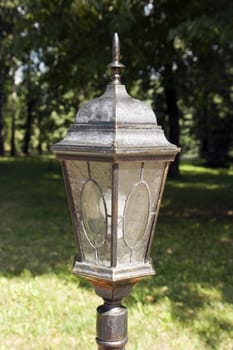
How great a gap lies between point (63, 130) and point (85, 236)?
3551cm

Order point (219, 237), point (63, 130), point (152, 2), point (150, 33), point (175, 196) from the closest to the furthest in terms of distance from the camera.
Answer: point (219, 237), point (152, 2), point (150, 33), point (175, 196), point (63, 130)

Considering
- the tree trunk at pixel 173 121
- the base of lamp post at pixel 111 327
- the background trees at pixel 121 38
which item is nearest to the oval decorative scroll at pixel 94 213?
the base of lamp post at pixel 111 327

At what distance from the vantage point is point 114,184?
1.96 metres

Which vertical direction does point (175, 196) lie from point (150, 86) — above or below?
below

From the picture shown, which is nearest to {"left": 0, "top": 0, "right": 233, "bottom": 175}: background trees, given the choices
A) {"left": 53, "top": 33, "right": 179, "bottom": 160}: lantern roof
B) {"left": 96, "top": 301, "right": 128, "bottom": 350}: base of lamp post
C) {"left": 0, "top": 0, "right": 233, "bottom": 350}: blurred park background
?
{"left": 0, "top": 0, "right": 233, "bottom": 350}: blurred park background

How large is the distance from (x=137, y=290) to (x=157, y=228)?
11.0ft

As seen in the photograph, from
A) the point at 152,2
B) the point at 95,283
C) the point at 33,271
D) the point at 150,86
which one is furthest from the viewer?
the point at 150,86

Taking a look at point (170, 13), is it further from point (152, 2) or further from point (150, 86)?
point (150, 86)

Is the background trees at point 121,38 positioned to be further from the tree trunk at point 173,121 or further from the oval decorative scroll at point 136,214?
the oval decorative scroll at point 136,214

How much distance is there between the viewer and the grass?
162 inches

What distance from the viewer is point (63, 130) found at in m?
37.2

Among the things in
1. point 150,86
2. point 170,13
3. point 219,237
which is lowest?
point 219,237

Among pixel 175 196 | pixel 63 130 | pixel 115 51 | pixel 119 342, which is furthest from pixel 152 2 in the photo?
pixel 63 130

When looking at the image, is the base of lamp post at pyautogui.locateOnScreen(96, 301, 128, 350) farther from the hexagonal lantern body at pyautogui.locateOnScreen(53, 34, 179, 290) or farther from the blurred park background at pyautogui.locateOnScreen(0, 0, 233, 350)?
the blurred park background at pyautogui.locateOnScreen(0, 0, 233, 350)
